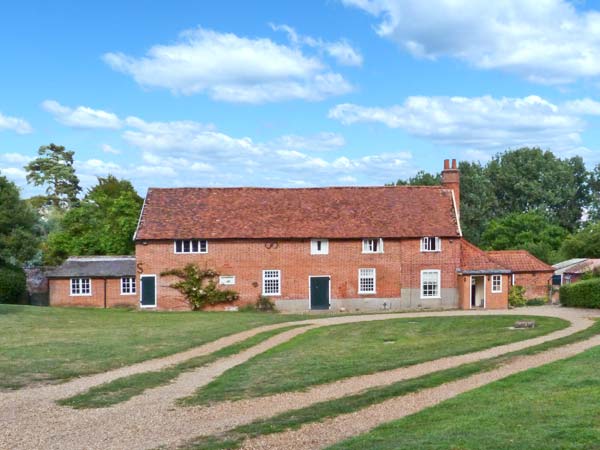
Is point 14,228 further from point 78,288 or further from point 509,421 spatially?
point 509,421

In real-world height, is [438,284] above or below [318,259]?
below

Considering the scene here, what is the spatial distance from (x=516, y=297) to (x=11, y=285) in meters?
33.9

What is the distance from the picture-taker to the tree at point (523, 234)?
66.9 metres

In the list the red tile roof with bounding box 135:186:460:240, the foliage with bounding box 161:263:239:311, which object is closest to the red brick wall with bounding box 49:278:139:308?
the foliage with bounding box 161:263:239:311

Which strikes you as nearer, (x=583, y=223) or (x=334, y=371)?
(x=334, y=371)

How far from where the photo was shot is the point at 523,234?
66.9m

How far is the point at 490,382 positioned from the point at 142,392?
8.01 m

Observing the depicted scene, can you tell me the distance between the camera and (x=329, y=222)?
44.2 m

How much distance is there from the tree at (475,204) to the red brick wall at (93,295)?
150 ft

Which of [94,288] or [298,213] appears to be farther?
[298,213]

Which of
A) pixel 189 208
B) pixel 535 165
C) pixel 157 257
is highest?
pixel 535 165

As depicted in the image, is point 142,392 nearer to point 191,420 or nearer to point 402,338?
point 191,420

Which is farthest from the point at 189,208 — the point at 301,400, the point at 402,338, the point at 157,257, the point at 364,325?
the point at 301,400

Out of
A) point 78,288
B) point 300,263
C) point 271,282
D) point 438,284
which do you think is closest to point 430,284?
point 438,284
